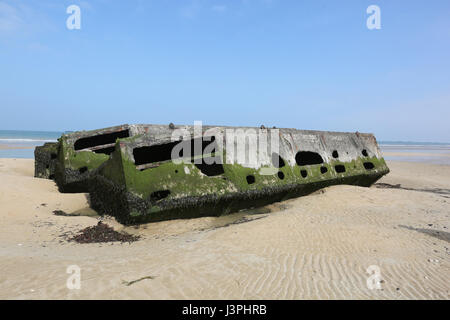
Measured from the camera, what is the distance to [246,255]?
13.5 ft

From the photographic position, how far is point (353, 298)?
120 inches

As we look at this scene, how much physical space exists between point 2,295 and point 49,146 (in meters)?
9.19

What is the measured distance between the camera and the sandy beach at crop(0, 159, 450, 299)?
316cm

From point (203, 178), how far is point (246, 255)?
238 centimetres

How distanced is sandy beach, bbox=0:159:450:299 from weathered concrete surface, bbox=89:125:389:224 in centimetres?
35

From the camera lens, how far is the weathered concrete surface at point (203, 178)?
5.66 meters

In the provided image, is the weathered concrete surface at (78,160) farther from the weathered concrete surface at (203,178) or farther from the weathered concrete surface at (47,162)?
the weathered concrete surface at (47,162)

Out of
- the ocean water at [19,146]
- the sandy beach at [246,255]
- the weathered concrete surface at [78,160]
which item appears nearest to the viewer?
the sandy beach at [246,255]

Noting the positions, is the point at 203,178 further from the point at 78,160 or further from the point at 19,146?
the point at 19,146

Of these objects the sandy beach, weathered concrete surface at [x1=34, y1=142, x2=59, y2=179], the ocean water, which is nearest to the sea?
the ocean water

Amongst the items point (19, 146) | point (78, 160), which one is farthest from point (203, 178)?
point (19, 146)

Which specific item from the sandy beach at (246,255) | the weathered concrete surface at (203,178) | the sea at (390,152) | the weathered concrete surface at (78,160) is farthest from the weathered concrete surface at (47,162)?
the sea at (390,152)

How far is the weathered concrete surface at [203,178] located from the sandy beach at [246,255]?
0.35m
